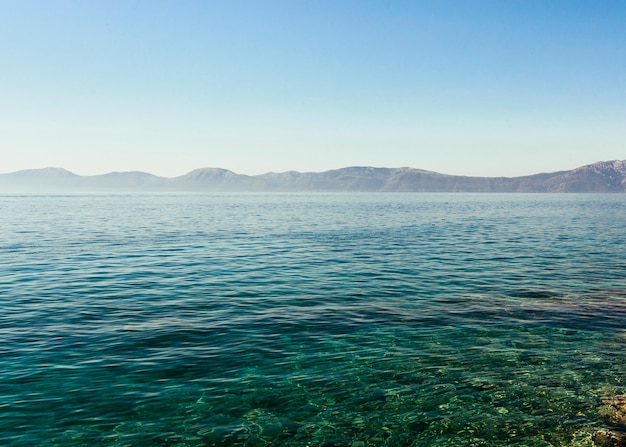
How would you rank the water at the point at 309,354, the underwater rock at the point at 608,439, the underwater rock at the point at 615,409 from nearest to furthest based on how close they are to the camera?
the underwater rock at the point at 608,439
the water at the point at 309,354
the underwater rock at the point at 615,409

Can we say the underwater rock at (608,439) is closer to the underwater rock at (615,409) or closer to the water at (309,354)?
the water at (309,354)

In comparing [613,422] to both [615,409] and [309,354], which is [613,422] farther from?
[309,354]

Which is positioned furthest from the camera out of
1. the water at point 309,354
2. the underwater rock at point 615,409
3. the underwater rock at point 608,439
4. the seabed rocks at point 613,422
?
the underwater rock at point 615,409

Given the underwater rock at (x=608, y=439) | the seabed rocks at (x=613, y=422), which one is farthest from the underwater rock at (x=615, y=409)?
the underwater rock at (x=608, y=439)

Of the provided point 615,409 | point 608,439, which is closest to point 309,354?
point 608,439

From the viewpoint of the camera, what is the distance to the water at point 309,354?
13.3 metres

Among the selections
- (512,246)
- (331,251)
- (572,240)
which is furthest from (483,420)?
(572,240)

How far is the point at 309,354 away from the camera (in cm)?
1903

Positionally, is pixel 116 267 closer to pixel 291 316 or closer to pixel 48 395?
pixel 291 316

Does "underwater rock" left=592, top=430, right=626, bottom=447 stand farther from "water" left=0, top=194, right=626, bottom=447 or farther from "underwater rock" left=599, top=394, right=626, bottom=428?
"underwater rock" left=599, top=394, right=626, bottom=428

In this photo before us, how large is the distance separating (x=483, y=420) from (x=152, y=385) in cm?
1103

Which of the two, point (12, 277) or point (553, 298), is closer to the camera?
point (553, 298)

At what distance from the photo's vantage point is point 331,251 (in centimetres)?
5178

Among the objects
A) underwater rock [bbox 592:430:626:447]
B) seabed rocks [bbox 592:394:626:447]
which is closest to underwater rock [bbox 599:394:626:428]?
seabed rocks [bbox 592:394:626:447]
